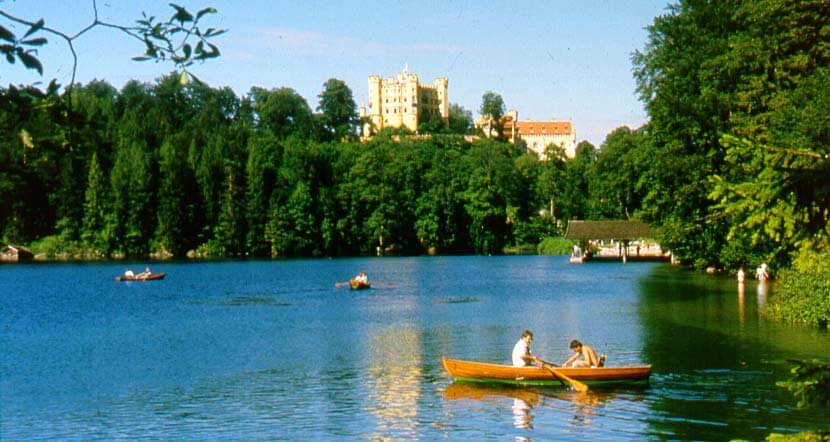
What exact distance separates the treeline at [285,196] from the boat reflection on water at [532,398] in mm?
75366

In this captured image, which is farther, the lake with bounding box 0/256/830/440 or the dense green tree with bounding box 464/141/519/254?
the dense green tree with bounding box 464/141/519/254

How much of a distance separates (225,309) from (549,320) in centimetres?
1623

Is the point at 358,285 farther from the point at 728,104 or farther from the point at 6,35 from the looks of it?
the point at 6,35

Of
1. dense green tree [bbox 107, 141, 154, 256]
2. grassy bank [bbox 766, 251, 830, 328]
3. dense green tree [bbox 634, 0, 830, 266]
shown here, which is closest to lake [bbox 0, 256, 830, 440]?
grassy bank [bbox 766, 251, 830, 328]

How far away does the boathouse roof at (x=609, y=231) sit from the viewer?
91562 millimetres

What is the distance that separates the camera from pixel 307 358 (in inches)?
1159

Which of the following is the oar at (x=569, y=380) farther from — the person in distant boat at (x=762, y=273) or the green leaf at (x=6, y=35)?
the person in distant boat at (x=762, y=273)

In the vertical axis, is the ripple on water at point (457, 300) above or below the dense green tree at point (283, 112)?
below

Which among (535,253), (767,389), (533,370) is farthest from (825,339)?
(535,253)

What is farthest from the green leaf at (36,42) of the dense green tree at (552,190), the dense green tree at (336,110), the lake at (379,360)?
the dense green tree at (336,110)

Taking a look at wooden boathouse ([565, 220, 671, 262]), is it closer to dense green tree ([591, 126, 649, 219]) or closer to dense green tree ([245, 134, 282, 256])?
dense green tree ([591, 126, 649, 219])

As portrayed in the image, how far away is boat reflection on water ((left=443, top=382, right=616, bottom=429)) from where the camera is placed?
20.3 meters

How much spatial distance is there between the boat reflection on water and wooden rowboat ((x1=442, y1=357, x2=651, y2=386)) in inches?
7.8

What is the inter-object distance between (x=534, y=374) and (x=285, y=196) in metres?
91.1
